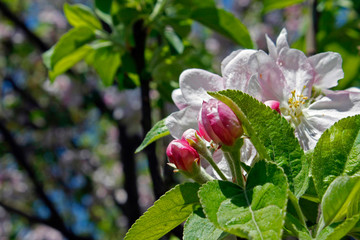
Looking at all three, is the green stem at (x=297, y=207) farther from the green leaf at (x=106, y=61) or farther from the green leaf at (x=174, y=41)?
the green leaf at (x=106, y=61)

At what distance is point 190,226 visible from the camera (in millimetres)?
647

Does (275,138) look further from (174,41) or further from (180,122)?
(174,41)

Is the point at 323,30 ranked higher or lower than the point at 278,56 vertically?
lower

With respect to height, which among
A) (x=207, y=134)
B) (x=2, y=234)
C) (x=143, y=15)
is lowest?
(x=2, y=234)

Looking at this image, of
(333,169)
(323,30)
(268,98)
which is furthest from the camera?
(323,30)

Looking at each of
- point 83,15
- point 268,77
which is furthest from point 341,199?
point 83,15

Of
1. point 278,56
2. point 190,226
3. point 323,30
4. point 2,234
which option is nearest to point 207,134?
point 190,226

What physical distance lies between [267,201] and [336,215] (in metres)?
0.13

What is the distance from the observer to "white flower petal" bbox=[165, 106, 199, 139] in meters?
0.77

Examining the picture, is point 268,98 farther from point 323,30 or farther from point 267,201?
point 323,30

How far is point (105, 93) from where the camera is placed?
12.1 ft

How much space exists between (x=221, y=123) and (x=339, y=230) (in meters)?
0.22

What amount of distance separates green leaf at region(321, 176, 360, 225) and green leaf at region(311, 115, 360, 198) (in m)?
0.05

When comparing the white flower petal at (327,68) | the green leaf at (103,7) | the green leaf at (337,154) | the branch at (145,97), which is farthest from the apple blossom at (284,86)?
the green leaf at (103,7)
